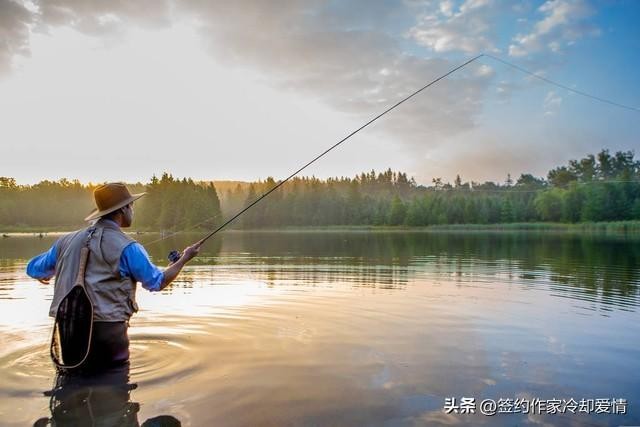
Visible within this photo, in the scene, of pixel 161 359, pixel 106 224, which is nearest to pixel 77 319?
pixel 106 224

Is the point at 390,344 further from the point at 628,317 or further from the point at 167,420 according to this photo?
the point at 628,317

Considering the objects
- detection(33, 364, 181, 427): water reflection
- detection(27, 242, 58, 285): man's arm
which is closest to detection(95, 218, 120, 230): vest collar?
detection(27, 242, 58, 285): man's arm

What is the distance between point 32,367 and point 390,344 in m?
5.88

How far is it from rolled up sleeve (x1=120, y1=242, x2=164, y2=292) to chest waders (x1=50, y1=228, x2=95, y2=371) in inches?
18.0

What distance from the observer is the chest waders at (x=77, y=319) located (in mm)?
6023

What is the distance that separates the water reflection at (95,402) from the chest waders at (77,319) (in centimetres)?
36

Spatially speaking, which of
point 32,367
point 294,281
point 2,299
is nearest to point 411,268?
point 294,281

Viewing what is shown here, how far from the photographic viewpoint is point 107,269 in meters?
6.07

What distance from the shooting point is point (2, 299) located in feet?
47.6

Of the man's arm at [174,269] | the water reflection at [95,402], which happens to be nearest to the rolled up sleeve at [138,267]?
the man's arm at [174,269]

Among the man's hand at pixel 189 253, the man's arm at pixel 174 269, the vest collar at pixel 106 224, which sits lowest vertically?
the man's arm at pixel 174 269

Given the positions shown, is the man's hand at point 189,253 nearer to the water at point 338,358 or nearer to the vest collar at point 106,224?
the vest collar at point 106,224

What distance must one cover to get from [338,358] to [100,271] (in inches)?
157

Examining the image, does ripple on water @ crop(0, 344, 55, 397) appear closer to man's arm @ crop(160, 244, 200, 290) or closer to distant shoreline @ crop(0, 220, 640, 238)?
man's arm @ crop(160, 244, 200, 290)
